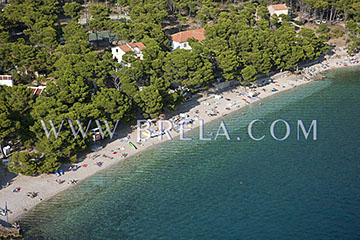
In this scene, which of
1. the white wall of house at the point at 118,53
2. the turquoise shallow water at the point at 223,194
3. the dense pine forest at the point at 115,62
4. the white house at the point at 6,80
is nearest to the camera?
the turquoise shallow water at the point at 223,194

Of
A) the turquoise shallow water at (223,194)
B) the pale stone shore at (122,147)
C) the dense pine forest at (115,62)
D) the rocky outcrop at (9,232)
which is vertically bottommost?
the turquoise shallow water at (223,194)

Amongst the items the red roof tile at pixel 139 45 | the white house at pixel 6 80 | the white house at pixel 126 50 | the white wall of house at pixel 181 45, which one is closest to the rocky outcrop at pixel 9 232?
the white house at pixel 6 80

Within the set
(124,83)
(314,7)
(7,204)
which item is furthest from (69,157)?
(314,7)

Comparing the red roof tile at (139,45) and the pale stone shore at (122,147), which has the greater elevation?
the red roof tile at (139,45)

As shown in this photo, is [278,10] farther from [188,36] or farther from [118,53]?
[118,53]

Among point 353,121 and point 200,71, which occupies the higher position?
point 200,71

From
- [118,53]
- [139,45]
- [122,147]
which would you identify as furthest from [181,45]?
[122,147]

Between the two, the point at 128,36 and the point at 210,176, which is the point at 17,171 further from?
the point at 128,36

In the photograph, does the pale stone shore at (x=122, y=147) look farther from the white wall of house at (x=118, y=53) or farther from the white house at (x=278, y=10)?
the white house at (x=278, y=10)

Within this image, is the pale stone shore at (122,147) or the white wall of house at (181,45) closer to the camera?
the pale stone shore at (122,147)
